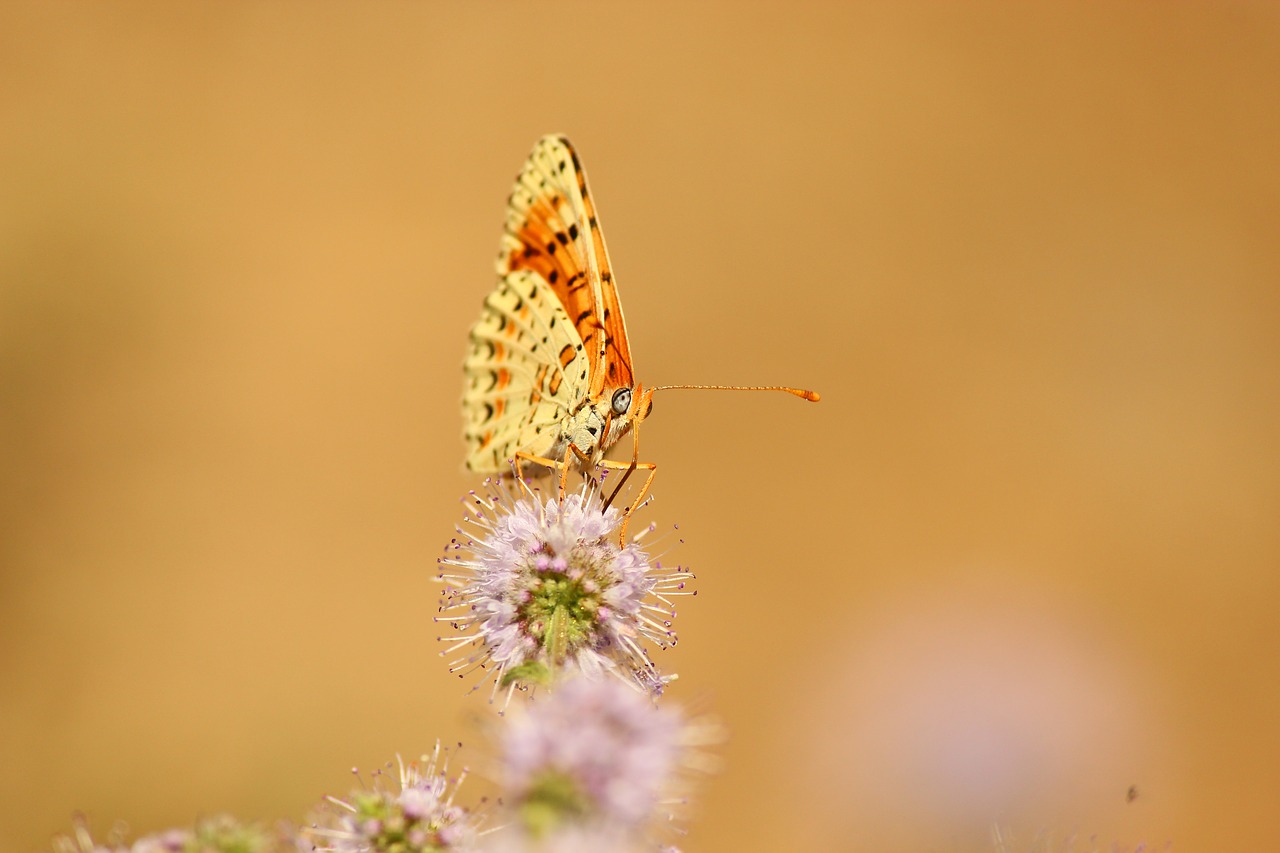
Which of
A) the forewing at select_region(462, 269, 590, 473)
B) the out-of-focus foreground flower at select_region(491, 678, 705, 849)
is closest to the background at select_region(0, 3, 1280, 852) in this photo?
the forewing at select_region(462, 269, 590, 473)

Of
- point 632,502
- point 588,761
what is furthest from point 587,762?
point 632,502

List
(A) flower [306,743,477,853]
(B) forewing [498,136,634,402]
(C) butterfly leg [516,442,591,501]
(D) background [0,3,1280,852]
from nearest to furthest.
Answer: (A) flower [306,743,477,853] < (C) butterfly leg [516,442,591,501] < (B) forewing [498,136,634,402] < (D) background [0,3,1280,852]

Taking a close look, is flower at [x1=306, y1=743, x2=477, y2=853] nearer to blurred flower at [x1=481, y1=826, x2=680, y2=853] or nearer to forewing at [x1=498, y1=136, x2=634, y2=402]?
blurred flower at [x1=481, y1=826, x2=680, y2=853]

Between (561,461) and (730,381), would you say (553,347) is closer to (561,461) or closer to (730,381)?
(561,461)

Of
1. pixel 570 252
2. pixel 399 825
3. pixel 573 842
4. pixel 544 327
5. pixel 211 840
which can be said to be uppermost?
pixel 570 252

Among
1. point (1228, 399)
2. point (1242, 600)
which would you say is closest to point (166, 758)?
point (1242, 600)

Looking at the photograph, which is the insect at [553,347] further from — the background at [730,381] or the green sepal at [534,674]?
the background at [730,381]

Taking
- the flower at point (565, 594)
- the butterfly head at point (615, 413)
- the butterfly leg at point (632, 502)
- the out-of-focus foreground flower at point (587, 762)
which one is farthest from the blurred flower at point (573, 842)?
the butterfly head at point (615, 413)

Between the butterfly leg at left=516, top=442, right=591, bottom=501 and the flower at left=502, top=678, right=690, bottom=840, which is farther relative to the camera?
the butterfly leg at left=516, top=442, right=591, bottom=501
